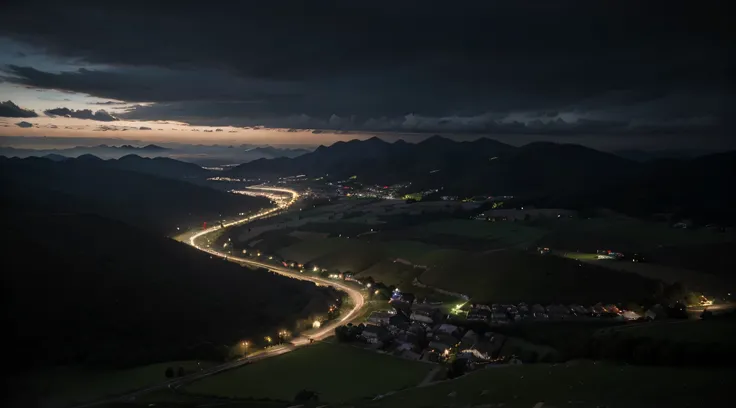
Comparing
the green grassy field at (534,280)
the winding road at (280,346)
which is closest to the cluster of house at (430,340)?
the winding road at (280,346)

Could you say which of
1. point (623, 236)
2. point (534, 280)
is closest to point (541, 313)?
point (534, 280)

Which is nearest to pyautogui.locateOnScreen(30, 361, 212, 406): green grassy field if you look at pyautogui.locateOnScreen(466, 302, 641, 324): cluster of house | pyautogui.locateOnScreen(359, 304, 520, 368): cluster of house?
pyautogui.locateOnScreen(359, 304, 520, 368): cluster of house

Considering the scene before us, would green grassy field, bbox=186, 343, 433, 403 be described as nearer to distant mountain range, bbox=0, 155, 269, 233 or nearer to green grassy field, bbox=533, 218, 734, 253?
green grassy field, bbox=533, 218, 734, 253

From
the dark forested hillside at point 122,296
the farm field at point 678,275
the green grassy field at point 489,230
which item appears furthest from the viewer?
the green grassy field at point 489,230

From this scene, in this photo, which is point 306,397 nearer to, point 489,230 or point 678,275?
point 678,275

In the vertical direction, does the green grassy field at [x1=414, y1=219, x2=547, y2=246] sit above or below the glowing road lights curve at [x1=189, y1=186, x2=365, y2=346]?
above

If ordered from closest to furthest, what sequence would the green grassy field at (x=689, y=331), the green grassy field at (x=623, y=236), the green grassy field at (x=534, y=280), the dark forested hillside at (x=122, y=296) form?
the green grassy field at (x=689, y=331), the dark forested hillside at (x=122, y=296), the green grassy field at (x=534, y=280), the green grassy field at (x=623, y=236)

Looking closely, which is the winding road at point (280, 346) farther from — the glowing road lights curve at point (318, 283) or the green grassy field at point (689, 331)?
the green grassy field at point (689, 331)
